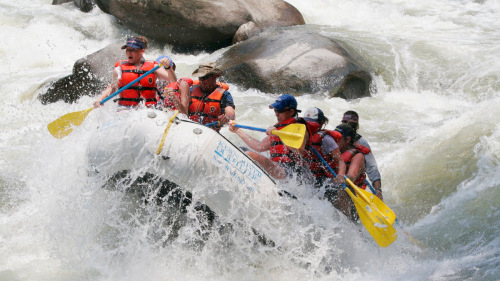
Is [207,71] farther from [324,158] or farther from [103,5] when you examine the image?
[103,5]

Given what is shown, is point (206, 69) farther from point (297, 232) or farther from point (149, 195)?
point (297, 232)

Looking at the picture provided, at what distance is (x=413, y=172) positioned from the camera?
20.0 ft

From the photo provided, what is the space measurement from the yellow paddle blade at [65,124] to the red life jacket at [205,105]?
0.93 m

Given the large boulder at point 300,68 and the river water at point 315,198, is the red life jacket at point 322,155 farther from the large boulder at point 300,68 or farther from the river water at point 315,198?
the large boulder at point 300,68

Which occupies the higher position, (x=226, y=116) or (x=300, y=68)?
(x=226, y=116)

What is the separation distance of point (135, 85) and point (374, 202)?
2.29 metres

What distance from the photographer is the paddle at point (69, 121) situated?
178 inches

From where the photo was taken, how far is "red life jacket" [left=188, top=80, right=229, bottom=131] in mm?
4609

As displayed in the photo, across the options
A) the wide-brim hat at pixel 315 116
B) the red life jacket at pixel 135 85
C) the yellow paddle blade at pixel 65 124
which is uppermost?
the wide-brim hat at pixel 315 116

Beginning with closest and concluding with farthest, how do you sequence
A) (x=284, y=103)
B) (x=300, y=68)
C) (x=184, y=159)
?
(x=184, y=159)
(x=284, y=103)
(x=300, y=68)

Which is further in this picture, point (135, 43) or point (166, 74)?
point (166, 74)

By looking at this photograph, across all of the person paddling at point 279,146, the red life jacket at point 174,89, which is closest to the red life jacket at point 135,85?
the red life jacket at point 174,89

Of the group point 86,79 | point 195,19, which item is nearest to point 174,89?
point 86,79

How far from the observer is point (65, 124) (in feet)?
15.0
